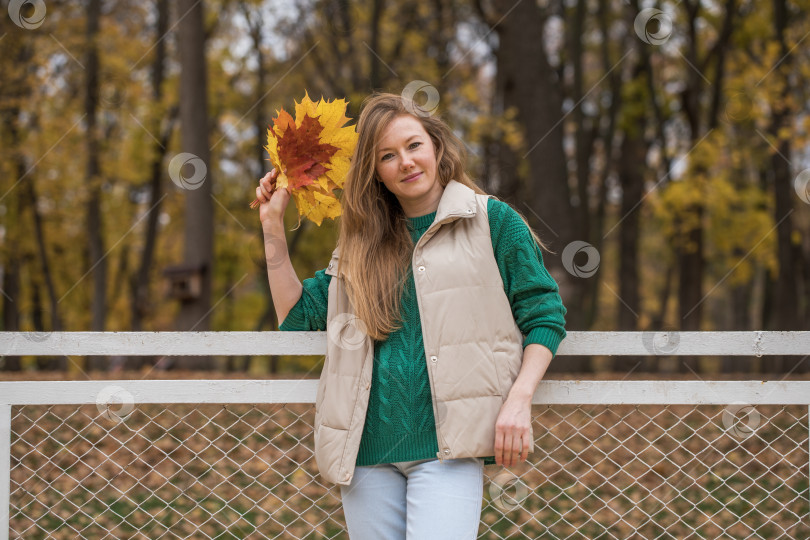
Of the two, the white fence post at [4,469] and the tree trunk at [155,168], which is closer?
the white fence post at [4,469]

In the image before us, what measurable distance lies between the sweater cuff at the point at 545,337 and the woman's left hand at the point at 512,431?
17cm

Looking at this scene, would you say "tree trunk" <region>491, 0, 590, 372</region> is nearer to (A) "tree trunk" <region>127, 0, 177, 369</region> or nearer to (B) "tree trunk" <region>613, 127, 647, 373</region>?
(B) "tree trunk" <region>613, 127, 647, 373</region>

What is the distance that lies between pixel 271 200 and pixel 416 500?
1009mm

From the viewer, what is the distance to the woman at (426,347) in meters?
2.03

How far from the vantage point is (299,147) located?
7.68 feet

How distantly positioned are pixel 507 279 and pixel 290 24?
13.0 m
